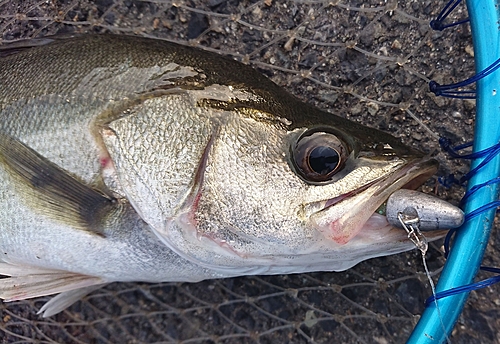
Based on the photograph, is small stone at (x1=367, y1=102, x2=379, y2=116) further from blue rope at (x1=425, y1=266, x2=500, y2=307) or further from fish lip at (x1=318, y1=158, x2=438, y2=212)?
blue rope at (x1=425, y1=266, x2=500, y2=307)

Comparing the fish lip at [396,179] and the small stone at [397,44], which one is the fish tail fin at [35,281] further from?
the small stone at [397,44]

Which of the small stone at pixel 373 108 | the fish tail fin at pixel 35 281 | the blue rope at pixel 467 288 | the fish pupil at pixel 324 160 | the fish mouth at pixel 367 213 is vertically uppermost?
the small stone at pixel 373 108

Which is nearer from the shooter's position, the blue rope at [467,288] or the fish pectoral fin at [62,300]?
the blue rope at [467,288]

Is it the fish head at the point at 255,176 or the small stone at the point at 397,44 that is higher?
the small stone at the point at 397,44

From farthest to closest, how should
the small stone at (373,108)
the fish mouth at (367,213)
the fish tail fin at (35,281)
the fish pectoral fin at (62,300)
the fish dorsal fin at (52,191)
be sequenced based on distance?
the small stone at (373,108), the fish pectoral fin at (62,300), the fish tail fin at (35,281), the fish dorsal fin at (52,191), the fish mouth at (367,213)

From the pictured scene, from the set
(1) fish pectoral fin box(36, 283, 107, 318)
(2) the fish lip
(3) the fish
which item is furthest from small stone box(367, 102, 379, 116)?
(1) fish pectoral fin box(36, 283, 107, 318)

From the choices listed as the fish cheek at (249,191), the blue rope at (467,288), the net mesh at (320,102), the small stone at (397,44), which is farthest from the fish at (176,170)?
the small stone at (397,44)
